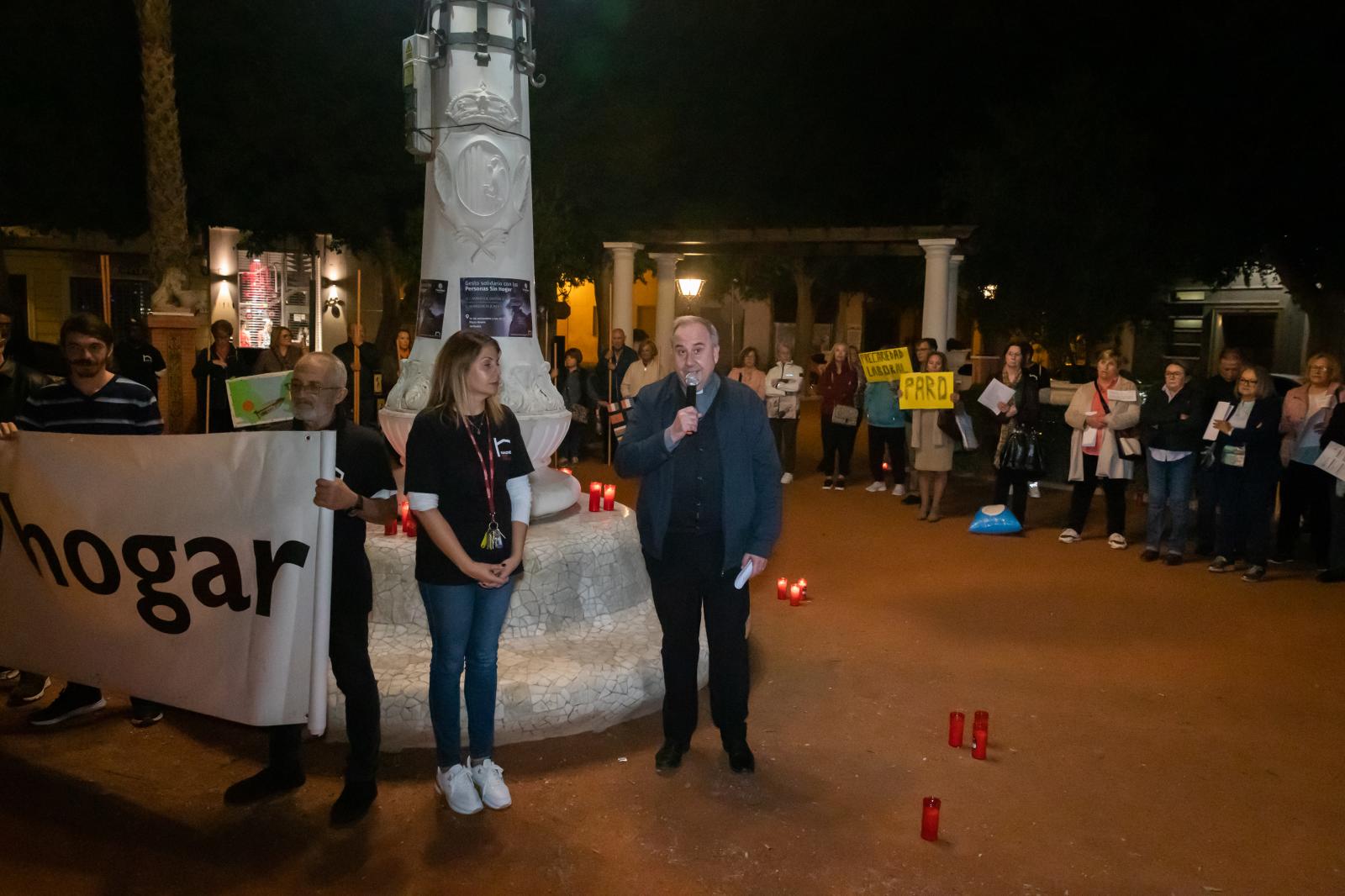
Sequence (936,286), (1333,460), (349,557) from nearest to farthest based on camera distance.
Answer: (349,557) < (1333,460) < (936,286)

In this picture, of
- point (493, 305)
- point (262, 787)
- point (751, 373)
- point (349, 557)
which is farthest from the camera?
point (751, 373)

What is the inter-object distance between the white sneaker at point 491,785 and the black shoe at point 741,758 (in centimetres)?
102

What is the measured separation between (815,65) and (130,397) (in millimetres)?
22789

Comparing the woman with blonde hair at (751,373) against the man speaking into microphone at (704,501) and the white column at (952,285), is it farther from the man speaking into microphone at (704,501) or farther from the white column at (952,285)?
the man speaking into microphone at (704,501)

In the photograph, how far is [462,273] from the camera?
649cm

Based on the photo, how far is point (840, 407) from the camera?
13.4 m

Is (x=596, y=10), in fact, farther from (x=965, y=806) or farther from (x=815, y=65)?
(x=965, y=806)

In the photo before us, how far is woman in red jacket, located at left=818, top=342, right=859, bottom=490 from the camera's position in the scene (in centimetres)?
1340

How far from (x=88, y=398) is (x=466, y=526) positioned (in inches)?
79.2

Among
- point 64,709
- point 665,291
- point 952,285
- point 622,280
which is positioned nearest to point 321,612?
point 64,709

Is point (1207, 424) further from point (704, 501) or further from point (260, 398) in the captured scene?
point (260, 398)

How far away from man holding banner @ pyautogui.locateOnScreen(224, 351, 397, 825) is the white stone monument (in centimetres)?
207

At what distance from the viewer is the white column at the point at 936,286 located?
1706 cm

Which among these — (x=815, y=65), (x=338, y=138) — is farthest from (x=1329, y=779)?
(x=815, y=65)
